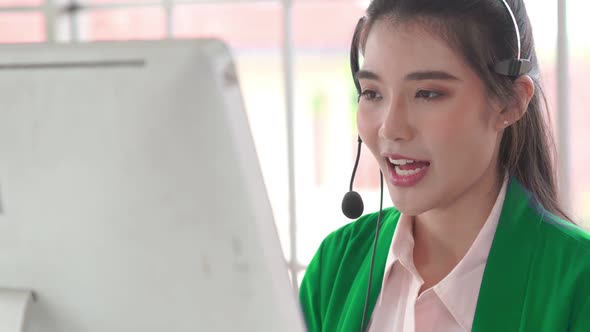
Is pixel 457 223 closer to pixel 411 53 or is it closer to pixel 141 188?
pixel 411 53

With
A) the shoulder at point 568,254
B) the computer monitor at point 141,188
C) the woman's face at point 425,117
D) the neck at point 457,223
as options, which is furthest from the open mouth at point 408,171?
the computer monitor at point 141,188

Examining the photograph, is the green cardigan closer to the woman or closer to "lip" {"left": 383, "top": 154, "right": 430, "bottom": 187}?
the woman

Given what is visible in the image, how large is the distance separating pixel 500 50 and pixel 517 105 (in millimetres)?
100

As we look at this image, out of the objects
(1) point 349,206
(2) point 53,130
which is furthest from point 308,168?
(2) point 53,130

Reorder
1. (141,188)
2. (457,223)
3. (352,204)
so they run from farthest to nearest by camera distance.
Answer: (352,204) → (457,223) → (141,188)

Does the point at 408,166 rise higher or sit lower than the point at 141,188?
lower

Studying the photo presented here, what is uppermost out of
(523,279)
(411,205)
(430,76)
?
(430,76)

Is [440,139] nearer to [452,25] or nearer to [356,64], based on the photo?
[452,25]

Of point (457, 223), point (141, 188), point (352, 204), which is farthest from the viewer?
point (352, 204)

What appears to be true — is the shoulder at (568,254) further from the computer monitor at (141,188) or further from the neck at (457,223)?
the computer monitor at (141,188)

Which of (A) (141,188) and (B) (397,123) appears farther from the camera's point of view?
(B) (397,123)

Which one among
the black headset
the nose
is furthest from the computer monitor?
the black headset

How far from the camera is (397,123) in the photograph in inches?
52.9

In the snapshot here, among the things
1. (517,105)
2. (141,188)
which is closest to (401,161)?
(517,105)
